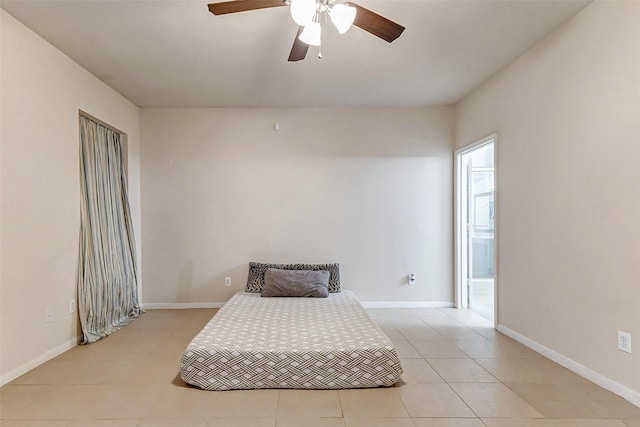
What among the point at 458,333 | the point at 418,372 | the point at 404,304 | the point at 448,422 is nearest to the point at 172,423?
the point at 448,422

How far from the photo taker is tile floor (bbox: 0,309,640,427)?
2.10 m

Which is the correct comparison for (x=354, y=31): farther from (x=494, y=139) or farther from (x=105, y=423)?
(x=105, y=423)

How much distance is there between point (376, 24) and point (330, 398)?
92.4 inches

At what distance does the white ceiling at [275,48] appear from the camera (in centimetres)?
264

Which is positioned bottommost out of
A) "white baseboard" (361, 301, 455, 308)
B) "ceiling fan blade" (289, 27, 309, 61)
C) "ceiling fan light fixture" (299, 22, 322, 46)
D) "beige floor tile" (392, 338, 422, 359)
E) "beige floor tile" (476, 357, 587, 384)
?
"white baseboard" (361, 301, 455, 308)

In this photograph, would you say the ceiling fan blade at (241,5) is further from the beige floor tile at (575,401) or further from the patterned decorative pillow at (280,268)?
the patterned decorative pillow at (280,268)

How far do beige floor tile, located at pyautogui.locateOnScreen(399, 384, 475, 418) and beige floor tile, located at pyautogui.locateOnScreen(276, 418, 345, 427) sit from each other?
450mm

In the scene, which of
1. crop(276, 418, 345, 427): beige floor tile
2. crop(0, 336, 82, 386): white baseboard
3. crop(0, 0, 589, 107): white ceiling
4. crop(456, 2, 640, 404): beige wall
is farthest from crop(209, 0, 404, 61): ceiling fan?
Answer: crop(0, 336, 82, 386): white baseboard

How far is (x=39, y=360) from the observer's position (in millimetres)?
2920

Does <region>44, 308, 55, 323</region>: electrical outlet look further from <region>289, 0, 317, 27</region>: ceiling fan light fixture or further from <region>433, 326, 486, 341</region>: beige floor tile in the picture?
<region>433, 326, 486, 341</region>: beige floor tile

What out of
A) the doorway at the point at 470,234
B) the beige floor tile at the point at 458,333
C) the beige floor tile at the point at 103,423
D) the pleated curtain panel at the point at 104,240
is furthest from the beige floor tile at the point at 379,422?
the doorway at the point at 470,234

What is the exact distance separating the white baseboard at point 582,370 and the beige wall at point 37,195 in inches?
162

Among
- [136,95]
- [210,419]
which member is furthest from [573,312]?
[136,95]

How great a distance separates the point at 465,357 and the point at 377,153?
2749 millimetres
